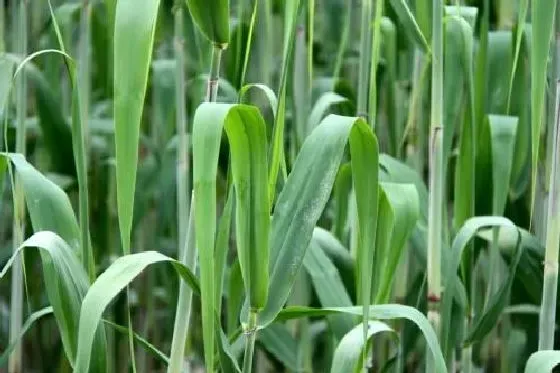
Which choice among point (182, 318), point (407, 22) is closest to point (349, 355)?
point (182, 318)

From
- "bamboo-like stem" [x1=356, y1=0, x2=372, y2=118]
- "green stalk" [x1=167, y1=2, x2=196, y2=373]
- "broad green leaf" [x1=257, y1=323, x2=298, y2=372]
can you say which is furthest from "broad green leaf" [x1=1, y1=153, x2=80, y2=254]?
"broad green leaf" [x1=257, y1=323, x2=298, y2=372]

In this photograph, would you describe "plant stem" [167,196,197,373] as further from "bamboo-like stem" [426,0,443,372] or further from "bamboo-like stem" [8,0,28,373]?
"bamboo-like stem" [8,0,28,373]

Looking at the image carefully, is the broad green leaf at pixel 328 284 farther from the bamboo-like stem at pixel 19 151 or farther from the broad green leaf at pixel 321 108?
the bamboo-like stem at pixel 19 151

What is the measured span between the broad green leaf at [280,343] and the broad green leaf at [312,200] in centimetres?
68

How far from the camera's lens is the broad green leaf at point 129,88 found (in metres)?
0.83

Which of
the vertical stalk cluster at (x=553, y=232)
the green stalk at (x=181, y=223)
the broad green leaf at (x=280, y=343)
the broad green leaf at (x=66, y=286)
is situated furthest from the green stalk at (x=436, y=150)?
the broad green leaf at (x=280, y=343)

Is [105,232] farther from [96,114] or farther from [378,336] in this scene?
[378,336]

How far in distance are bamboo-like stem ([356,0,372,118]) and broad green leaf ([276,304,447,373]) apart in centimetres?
38

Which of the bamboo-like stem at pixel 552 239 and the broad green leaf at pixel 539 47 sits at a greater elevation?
the broad green leaf at pixel 539 47

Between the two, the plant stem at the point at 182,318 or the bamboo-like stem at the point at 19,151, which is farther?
the bamboo-like stem at the point at 19,151

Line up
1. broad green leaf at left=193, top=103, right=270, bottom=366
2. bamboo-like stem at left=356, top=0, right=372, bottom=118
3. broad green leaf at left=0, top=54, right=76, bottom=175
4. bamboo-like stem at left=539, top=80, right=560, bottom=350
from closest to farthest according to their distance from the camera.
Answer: broad green leaf at left=193, top=103, right=270, bottom=366
bamboo-like stem at left=539, top=80, right=560, bottom=350
bamboo-like stem at left=356, top=0, right=372, bottom=118
broad green leaf at left=0, top=54, right=76, bottom=175

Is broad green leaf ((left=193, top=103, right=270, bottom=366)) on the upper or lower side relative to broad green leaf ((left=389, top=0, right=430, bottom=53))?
lower

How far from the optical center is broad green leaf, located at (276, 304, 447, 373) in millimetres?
990

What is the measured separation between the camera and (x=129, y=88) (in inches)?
32.8
